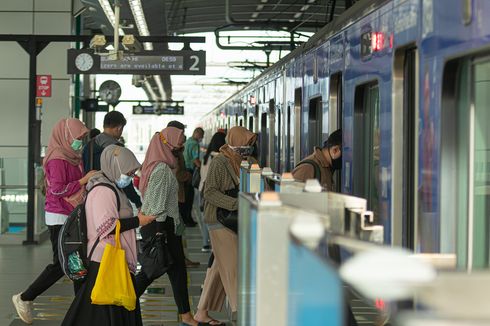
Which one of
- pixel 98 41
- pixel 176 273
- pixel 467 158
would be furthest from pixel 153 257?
pixel 98 41

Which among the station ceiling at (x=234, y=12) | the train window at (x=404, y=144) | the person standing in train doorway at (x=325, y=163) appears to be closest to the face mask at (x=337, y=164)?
the person standing in train doorway at (x=325, y=163)

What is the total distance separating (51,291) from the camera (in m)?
11.0

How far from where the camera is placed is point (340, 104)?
25.1 ft

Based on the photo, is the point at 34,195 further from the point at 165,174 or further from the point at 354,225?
the point at 354,225

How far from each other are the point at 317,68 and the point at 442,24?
4.27m

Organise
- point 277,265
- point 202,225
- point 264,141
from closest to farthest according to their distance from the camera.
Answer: point 277,265
point 264,141
point 202,225

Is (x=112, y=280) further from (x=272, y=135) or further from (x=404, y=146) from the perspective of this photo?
(x=272, y=135)

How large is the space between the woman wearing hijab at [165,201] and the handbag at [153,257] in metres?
0.04

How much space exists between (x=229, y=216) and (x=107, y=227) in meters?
1.90

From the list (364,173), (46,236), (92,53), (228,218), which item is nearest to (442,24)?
(364,173)

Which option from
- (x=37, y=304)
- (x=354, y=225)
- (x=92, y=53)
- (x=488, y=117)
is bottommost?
(x=37, y=304)

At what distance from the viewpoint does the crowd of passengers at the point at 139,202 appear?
6605 mm

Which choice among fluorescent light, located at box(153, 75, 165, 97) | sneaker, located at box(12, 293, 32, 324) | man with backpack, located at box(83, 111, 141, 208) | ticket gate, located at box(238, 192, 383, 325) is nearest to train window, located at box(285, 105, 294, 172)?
man with backpack, located at box(83, 111, 141, 208)

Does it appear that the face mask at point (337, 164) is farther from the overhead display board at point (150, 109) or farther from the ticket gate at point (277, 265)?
the overhead display board at point (150, 109)
